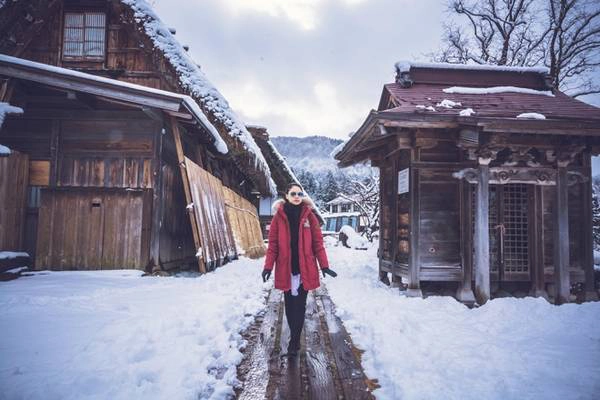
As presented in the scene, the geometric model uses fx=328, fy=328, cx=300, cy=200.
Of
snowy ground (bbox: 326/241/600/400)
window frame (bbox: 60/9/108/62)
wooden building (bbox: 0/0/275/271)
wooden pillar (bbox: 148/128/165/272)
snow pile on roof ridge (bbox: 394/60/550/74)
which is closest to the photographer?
snowy ground (bbox: 326/241/600/400)

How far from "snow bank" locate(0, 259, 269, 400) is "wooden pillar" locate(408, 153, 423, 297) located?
2.76 meters

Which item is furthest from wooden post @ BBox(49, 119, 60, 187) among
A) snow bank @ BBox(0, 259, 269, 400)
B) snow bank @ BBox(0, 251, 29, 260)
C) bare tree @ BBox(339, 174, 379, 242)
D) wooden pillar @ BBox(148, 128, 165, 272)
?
bare tree @ BBox(339, 174, 379, 242)

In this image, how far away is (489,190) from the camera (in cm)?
644

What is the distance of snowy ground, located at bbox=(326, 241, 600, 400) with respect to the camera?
247 cm

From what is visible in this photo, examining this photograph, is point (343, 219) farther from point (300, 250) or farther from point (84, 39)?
point (300, 250)

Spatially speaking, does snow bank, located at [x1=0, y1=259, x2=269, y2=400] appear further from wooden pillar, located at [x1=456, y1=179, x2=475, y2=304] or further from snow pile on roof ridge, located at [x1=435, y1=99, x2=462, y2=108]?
snow pile on roof ridge, located at [x1=435, y1=99, x2=462, y2=108]

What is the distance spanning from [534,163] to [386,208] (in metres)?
3.13

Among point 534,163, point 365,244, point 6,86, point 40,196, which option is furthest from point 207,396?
point 365,244

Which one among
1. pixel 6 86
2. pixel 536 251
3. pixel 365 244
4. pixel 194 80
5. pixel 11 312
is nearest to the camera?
pixel 11 312

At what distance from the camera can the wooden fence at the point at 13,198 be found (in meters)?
6.20

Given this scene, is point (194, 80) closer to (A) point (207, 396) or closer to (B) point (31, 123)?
(B) point (31, 123)

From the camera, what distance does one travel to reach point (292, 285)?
10.7ft

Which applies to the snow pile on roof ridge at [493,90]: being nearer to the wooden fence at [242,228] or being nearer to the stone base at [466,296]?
the stone base at [466,296]

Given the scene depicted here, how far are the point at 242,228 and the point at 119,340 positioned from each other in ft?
29.6
